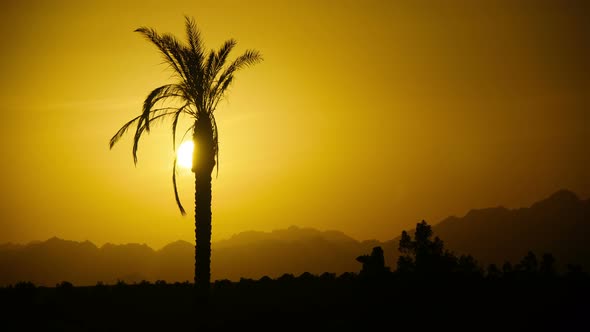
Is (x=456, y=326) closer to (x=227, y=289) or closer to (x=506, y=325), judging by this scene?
(x=506, y=325)

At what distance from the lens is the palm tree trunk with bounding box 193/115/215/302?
24.4 m

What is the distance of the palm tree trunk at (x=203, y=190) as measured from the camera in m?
24.4

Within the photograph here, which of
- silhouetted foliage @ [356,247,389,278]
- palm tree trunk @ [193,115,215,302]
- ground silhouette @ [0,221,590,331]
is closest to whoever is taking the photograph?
ground silhouette @ [0,221,590,331]

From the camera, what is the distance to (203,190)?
24.8m

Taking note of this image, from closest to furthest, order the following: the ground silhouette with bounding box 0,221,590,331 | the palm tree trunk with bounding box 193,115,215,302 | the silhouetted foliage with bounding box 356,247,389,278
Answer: the ground silhouette with bounding box 0,221,590,331, the palm tree trunk with bounding box 193,115,215,302, the silhouetted foliage with bounding box 356,247,389,278

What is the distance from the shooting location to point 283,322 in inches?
794

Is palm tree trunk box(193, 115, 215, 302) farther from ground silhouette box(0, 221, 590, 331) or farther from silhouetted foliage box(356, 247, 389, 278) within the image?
silhouetted foliage box(356, 247, 389, 278)

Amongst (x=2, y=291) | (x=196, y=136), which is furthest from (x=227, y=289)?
(x=2, y=291)

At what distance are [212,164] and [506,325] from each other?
39.6ft

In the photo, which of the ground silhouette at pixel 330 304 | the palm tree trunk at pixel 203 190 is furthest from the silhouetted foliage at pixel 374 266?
the palm tree trunk at pixel 203 190

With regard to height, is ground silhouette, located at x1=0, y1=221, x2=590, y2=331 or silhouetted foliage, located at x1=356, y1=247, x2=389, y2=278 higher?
silhouetted foliage, located at x1=356, y1=247, x2=389, y2=278

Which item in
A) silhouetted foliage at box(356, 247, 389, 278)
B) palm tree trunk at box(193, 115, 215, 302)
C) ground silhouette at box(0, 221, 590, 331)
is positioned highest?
palm tree trunk at box(193, 115, 215, 302)

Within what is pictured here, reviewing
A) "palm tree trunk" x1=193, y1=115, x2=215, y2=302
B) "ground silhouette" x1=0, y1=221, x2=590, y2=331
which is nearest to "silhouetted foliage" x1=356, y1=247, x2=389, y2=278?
"ground silhouette" x1=0, y1=221, x2=590, y2=331

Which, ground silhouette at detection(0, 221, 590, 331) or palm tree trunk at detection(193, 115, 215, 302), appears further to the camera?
palm tree trunk at detection(193, 115, 215, 302)
